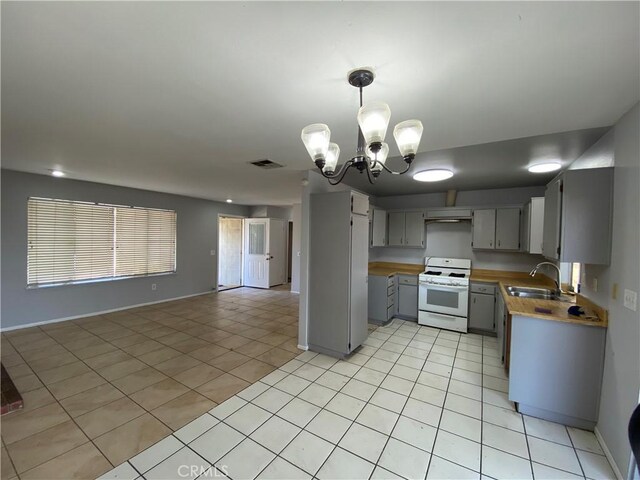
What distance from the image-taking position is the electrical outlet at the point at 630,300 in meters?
1.65

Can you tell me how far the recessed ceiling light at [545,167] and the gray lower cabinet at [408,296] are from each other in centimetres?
229

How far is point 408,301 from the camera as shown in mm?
4719

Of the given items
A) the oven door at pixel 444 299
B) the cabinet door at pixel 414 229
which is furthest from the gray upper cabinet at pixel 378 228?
the oven door at pixel 444 299

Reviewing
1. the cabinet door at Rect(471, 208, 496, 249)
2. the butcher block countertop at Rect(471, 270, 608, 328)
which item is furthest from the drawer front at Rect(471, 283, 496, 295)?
the cabinet door at Rect(471, 208, 496, 249)

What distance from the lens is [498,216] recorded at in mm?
4363

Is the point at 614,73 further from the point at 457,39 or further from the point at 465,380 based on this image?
the point at 465,380

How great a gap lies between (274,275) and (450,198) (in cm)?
518

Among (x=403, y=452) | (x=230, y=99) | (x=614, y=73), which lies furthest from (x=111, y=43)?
(x=403, y=452)

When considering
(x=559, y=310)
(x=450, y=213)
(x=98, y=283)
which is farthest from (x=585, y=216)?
(x=98, y=283)

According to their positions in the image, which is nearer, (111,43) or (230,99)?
(111,43)

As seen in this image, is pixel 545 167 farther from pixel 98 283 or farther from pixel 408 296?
pixel 98 283

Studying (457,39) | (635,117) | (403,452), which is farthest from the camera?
(403,452)

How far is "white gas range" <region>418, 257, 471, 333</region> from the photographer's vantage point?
13.7ft

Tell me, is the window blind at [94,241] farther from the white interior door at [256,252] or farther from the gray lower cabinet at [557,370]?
the gray lower cabinet at [557,370]
